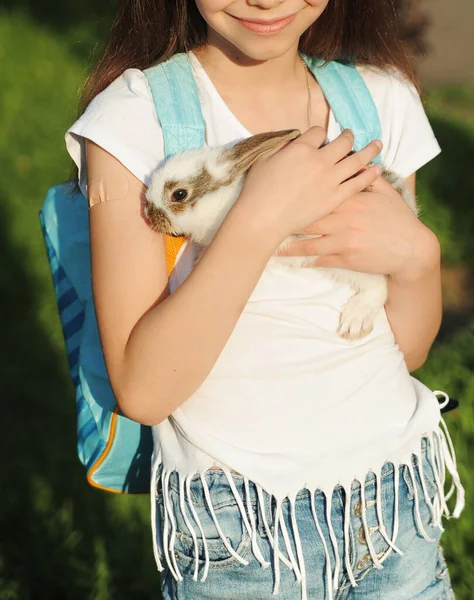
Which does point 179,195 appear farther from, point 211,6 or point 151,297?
point 211,6

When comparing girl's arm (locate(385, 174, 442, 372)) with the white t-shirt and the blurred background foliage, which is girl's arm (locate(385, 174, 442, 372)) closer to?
the white t-shirt

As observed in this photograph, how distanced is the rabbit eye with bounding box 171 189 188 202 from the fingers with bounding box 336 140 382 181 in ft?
1.15

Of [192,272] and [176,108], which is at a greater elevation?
[176,108]

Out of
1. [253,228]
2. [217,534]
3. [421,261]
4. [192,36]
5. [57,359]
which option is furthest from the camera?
[57,359]

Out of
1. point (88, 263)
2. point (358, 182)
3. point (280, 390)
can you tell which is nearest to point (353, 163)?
point (358, 182)

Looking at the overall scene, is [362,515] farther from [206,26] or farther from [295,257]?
[206,26]

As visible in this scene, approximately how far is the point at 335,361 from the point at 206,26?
924 millimetres

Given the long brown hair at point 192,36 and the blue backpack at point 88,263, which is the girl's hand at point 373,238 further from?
the long brown hair at point 192,36

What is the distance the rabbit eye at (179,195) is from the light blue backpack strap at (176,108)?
89mm

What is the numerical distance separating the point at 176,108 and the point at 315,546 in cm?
99

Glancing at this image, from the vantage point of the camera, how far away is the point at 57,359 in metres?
4.38

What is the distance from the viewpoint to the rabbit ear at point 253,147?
1.95m

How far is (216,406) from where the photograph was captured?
197 centimetres

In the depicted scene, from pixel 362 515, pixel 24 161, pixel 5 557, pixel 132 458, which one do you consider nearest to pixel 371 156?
pixel 362 515
